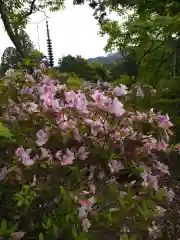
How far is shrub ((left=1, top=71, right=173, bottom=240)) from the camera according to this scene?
2699mm

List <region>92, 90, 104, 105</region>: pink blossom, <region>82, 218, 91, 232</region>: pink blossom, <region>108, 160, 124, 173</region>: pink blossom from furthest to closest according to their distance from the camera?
<region>92, 90, 104, 105</region>: pink blossom < <region>108, 160, 124, 173</region>: pink blossom < <region>82, 218, 91, 232</region>: pink blossom

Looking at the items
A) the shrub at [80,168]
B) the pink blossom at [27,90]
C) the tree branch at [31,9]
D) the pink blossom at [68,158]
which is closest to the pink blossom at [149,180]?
the shrub at [80,168]

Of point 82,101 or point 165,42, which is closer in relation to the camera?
point 82,101

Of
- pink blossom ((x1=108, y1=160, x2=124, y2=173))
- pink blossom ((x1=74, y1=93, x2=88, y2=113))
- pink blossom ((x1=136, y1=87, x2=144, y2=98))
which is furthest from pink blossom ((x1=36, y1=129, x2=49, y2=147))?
pink blossom ((x1=136, y1=87, x2=144, y2=98))

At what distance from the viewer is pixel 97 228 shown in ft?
9.15

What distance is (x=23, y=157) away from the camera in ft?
8.84

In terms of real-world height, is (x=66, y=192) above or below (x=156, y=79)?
below

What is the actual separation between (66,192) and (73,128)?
0.46 metres

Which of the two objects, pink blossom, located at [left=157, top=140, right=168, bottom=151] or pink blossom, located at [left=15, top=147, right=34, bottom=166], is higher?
pink blossom, located at [left=15, top=147, right=34, bottom=166]

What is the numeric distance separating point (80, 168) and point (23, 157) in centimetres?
40

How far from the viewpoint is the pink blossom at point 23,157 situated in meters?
2.70

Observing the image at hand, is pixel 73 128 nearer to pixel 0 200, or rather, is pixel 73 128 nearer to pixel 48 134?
pixel 48 134

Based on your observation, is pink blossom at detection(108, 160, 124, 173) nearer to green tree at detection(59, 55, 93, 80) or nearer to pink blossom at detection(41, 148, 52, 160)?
pink blossom at detection(41, 148, 52, 160)

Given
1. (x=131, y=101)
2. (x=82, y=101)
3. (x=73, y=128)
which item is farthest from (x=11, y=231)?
(x=131, y=101)
